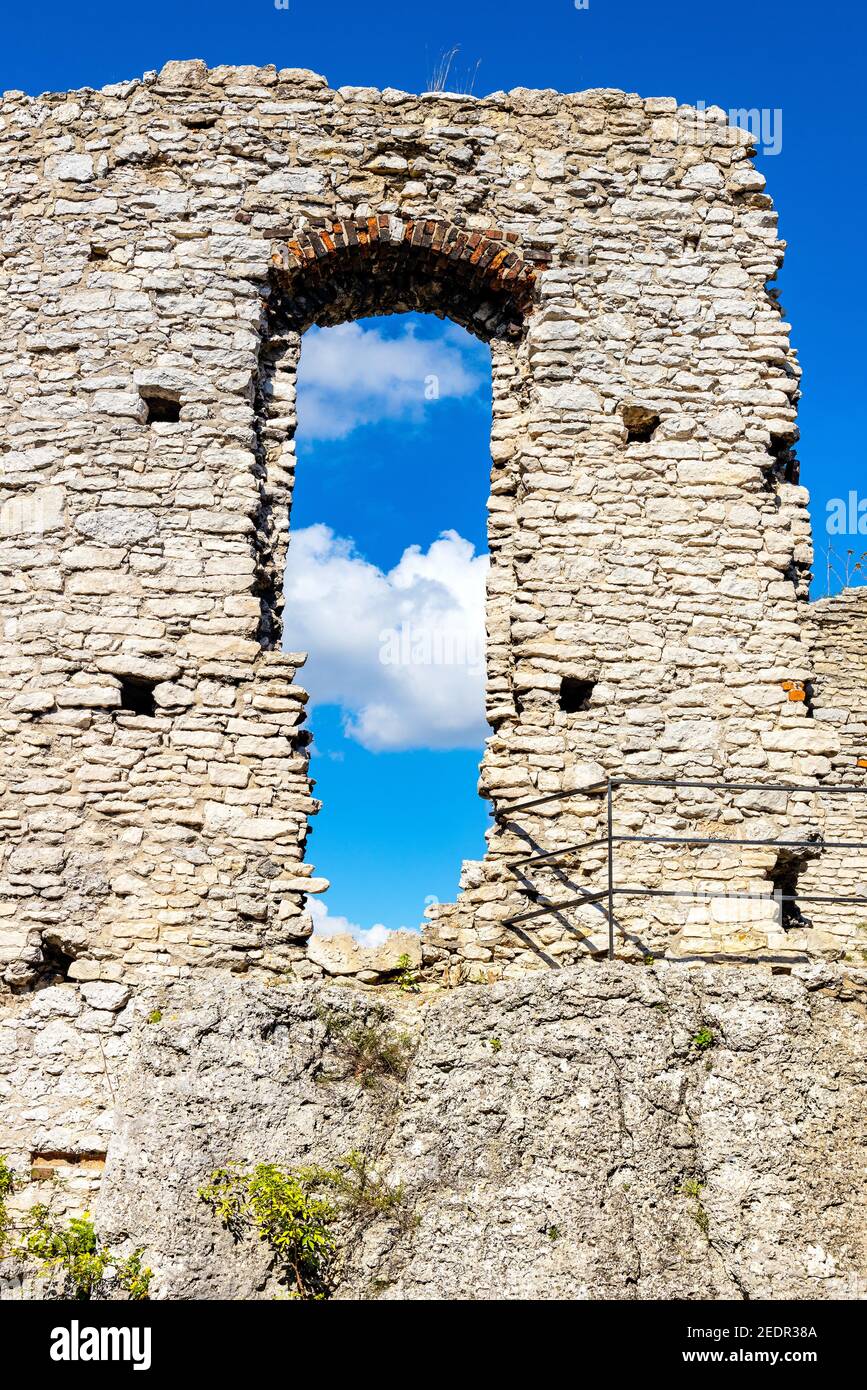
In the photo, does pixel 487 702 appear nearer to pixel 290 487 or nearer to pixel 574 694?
pixel 574 694

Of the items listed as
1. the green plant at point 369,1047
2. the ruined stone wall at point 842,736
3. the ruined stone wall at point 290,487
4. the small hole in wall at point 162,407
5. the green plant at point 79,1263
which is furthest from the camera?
the ruined stone wall at point 842,736

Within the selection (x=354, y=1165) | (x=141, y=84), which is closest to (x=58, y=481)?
(x=141, y=84)

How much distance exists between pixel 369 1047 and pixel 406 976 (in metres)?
0.71

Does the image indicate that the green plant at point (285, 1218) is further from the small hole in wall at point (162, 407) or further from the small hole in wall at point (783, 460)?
the small hole in wall at point (783, 460)

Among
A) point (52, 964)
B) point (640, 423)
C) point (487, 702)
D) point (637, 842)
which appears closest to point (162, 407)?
point (487, 702)

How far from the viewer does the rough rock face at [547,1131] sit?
5.58 m

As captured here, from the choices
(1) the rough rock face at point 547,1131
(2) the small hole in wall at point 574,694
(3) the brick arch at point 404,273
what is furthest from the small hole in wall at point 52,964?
(3) the brick arch at point 404,273

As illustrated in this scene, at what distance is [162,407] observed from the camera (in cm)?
814

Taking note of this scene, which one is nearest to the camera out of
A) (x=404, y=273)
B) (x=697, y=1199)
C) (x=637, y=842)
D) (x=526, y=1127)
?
(x=697, y=1199)

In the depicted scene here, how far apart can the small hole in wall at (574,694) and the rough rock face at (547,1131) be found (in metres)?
1.91

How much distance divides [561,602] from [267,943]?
286 cm

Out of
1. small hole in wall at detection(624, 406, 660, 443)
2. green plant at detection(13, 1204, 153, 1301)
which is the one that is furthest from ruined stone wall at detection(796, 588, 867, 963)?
green plant at detection(13, 1204, 153, 1301)

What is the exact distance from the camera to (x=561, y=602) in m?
7.73
